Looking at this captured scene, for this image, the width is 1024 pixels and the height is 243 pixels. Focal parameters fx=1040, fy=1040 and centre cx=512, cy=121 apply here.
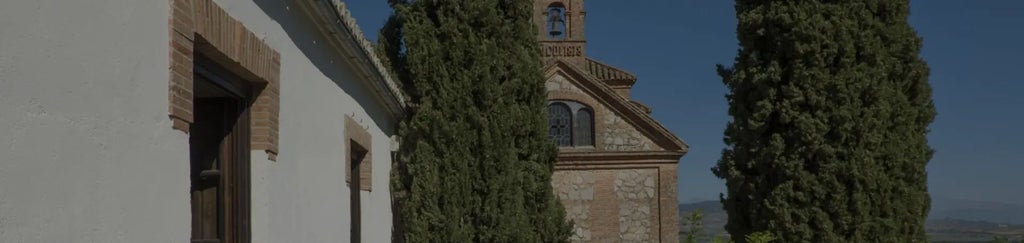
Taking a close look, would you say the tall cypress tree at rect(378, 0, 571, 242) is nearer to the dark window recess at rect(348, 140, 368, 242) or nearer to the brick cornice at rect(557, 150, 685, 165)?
the dark window recess at rect(348, 140, 368, 242)

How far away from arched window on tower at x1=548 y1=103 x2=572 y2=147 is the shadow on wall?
7.25m

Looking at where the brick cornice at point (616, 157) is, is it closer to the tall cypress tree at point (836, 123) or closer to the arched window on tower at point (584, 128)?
the arched window on tower at point (584, 128)

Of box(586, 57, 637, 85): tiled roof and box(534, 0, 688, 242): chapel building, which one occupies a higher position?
box(586, 57, 637, 85): tiled roof

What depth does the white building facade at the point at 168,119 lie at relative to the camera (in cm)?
269

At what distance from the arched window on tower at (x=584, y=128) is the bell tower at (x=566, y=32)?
1.61 meters

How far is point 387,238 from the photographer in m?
9.94

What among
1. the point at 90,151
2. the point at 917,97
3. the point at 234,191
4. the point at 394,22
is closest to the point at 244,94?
the point at 234,191

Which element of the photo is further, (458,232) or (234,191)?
(458,232)

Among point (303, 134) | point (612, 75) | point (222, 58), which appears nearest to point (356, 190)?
point (303, 134)

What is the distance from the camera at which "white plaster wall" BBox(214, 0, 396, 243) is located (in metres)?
4.87

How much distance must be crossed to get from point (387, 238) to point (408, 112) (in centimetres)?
125

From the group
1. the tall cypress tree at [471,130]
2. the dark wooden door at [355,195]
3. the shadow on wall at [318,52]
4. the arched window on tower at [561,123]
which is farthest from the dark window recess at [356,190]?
the arched window on tower at [561,123]

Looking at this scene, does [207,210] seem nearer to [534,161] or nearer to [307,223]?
[307,223]

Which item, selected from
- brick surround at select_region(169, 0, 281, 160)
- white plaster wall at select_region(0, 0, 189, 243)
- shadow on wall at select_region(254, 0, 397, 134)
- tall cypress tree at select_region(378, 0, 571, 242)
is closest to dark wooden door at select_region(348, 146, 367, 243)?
shadow on wall at select_region(254, 0, 397, 134)
